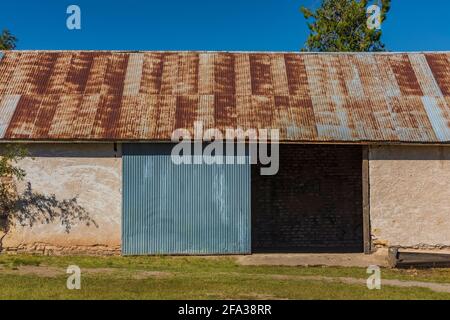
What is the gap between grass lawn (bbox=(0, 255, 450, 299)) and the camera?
970 centimetres

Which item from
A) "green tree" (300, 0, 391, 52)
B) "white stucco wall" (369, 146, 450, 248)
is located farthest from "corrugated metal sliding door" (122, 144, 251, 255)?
"green tree" (300, 0, 391, 52)

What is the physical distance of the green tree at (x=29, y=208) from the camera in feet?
46.3

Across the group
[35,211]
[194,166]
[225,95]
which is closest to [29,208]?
[35,211]

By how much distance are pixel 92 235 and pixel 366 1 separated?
2166 cm

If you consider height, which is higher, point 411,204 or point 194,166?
point 194,166

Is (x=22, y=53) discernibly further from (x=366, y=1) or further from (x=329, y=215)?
(x=366, y=1)

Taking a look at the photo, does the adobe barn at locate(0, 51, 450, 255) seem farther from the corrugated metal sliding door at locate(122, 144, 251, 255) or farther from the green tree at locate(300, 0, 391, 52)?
the green tree at locate(300, 0, 391, 52)

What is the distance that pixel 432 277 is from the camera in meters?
12.4

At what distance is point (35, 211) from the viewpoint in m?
14.1

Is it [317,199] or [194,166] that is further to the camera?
[317,199]

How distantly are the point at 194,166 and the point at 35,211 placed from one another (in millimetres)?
3988

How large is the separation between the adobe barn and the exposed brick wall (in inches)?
75.6

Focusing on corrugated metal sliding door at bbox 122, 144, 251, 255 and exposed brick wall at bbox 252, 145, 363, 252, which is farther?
exposed brick wall at bbox 252, 145, 363, 252

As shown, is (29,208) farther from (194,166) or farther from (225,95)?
(225,95)
